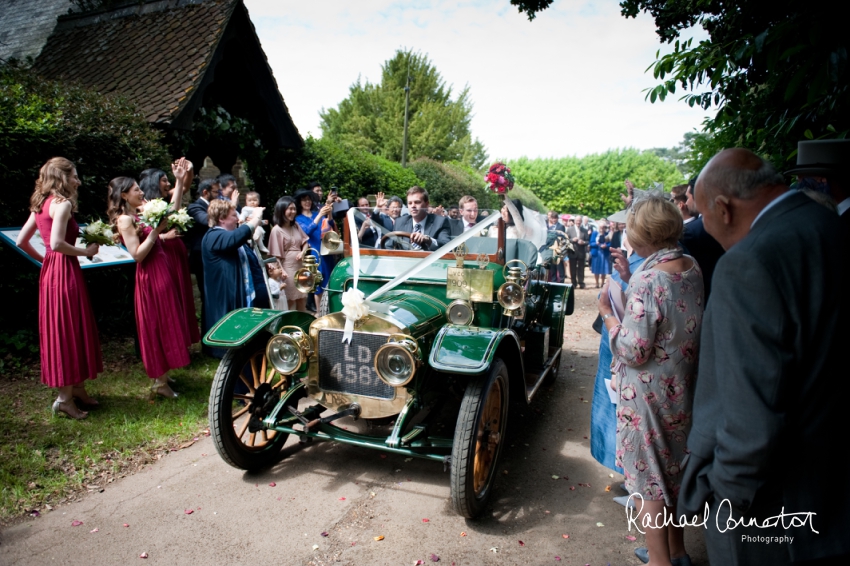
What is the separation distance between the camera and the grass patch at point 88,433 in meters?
3.49

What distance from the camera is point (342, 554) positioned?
112 inches

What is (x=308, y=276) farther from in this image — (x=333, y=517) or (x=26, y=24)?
(x=26, y=24)

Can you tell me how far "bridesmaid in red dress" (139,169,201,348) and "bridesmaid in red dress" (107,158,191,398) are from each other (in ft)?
0.76

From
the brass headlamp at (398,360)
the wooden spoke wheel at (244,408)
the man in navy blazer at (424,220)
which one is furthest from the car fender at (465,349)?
the man in navy blazer at (424,220)

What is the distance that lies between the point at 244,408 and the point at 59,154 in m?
3.97

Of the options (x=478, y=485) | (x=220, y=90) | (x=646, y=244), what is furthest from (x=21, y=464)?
(x=220, y=90)

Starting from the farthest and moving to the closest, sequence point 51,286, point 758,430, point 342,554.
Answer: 1. point 51,286
2. point 342,554
3. point 758,430

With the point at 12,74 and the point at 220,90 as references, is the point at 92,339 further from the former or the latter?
the point at 220,90

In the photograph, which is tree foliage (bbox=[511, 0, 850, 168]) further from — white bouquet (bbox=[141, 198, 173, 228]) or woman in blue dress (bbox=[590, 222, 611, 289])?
woman in blue dress (bbox=[590, 222, 611, 289])

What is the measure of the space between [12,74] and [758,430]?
775cm

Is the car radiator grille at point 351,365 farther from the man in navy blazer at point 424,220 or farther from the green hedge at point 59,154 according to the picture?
the green hedge at point 59,154

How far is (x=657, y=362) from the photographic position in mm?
2416

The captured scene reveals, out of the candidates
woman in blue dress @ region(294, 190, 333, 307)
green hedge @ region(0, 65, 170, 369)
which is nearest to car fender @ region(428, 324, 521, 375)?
woman in blue dress @ region(294, 190, 333, 307)

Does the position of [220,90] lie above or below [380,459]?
above
